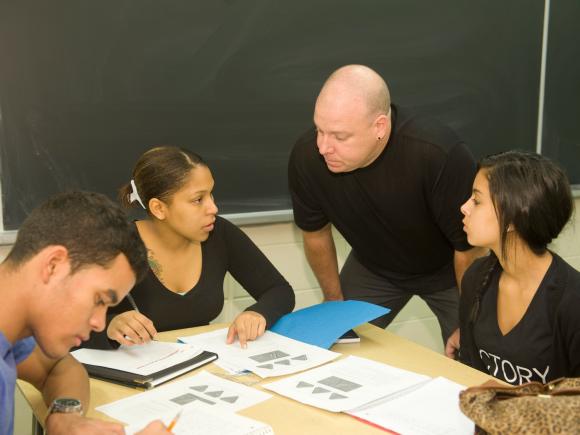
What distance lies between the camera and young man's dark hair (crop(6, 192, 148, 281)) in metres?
1.17

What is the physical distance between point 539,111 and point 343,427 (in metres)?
2.40

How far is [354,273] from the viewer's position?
275 centimetres

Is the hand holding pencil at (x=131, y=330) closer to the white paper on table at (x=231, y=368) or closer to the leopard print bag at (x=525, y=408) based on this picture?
the white paper on table at (x=231, y=368)

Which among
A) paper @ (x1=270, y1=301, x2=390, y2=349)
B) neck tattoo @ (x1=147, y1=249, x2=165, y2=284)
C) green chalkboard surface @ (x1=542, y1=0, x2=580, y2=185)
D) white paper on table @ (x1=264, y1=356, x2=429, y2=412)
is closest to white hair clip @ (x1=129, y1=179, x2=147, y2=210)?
neck tattoo @ (x1=147, y1=249, x2=165, y2=284)

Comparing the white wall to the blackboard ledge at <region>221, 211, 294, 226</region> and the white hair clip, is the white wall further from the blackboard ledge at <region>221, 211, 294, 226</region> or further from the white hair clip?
the white hair clip

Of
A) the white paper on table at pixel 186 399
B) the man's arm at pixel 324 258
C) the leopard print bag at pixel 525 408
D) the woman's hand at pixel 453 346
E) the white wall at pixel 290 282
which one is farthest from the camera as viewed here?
the white wall at pixel 290 282

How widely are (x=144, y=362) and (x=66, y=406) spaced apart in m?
0.37

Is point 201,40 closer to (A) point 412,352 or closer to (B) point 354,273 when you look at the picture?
(B) point 354,273

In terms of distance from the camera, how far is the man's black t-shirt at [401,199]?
2.30 meters

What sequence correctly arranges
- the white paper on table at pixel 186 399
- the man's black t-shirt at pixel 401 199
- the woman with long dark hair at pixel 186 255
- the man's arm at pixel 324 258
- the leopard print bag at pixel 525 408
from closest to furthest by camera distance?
1. the leopard print bag at pixel 525 408
2. the white paper on table at pixel 186 399
3. the woman with long dark hair at pixel 186 255
4. the man's black t-shirt at pixel 401 199
5. the man's arm at pixel 324 258

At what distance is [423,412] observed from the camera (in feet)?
4.63

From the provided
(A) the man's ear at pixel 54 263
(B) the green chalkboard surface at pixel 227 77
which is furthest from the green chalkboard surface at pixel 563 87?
(A) the man's ear at pixel 54 263

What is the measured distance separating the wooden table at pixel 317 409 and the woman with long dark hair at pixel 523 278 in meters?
0.18

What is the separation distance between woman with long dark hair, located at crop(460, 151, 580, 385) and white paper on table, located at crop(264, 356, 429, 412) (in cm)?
32
